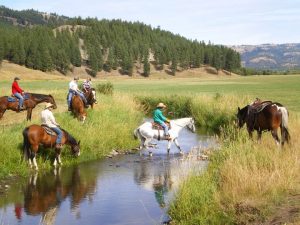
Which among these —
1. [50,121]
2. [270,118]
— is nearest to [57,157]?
[50,121]

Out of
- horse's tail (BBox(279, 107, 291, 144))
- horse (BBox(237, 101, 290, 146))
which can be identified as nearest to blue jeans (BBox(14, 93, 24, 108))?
horse (BBox(237, 101, 290, 146))

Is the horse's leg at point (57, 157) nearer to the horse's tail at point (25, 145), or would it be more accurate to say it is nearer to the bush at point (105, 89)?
the horse's tail at point (25, 145)

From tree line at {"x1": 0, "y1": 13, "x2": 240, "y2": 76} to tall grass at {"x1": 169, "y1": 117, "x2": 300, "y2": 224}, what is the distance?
121m

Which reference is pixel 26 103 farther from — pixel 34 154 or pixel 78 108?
pixel 34 154

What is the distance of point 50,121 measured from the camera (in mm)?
18516

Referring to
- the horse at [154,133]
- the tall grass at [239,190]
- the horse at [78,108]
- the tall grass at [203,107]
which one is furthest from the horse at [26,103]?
the tall grass at [239,190]

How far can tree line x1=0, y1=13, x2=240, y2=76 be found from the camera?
5256 inches

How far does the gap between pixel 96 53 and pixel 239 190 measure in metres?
155

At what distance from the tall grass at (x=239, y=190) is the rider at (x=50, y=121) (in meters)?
7.67

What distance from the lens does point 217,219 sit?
10500mm

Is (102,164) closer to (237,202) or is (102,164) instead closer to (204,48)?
(237,202)

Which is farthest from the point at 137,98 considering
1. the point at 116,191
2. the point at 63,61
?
the point at 63,61

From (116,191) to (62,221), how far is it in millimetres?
3451

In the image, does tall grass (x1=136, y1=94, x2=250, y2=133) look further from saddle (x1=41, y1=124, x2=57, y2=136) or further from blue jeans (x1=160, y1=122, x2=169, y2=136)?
saddle (x1=41, y1=124, x2=57, y2=136)
